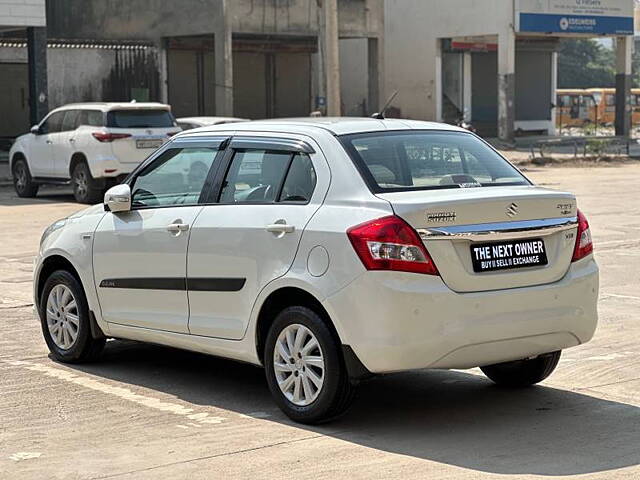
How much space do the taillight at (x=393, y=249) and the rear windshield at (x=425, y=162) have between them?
A: 1.25 feet

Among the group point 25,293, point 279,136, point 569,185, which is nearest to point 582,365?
point 279,136

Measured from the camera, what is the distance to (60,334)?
28.1ft

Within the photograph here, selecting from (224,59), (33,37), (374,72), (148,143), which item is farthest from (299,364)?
(374,72)

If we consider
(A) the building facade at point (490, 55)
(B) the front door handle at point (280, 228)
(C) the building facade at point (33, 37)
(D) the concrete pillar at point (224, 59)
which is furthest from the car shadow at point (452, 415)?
(A) the building facade at point (490, 55)

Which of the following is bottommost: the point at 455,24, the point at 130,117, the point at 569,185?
the point at 569,185

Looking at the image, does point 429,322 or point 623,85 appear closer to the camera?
point 429,322

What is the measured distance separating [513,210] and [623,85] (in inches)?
1650

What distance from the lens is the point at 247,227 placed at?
7.12 meters

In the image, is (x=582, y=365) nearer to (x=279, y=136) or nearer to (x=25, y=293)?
(x=279, y=136)

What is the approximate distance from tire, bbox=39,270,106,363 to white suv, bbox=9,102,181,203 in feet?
42.7

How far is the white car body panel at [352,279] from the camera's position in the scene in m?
6.41

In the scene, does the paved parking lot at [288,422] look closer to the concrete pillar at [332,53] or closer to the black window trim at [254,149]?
the black window trim at [254,149]

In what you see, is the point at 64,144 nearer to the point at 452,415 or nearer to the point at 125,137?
the point at 125,137

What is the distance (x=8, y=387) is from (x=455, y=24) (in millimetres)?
38618
